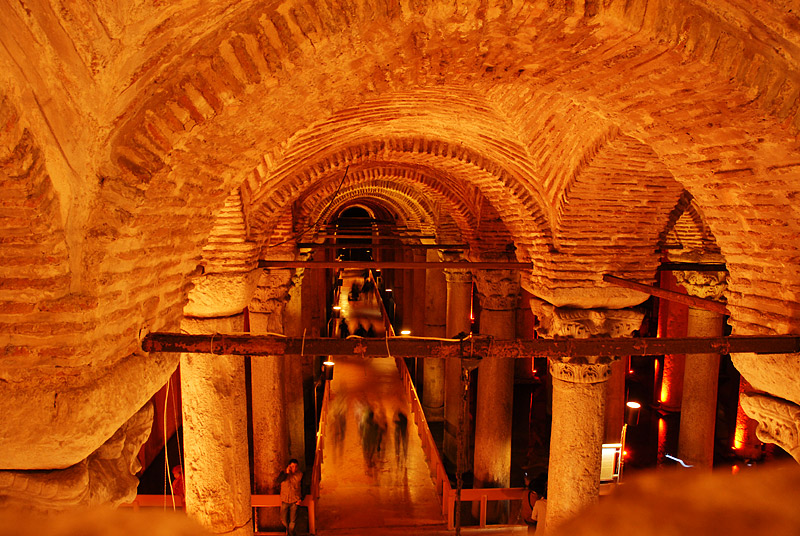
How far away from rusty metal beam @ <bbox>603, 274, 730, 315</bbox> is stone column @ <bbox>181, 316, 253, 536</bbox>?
335cm

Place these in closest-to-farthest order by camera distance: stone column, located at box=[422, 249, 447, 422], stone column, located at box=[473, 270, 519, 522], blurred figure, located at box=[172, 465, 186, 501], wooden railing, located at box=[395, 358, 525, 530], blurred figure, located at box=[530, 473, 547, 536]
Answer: blurred figure, located at box=[530, 473, 547, 536] → blurred figure, located at box=[172, 465, 186, 501] → wooden railing, located at box=[395, 358, 525, 530] → stone column, located at box=[473, 270, 519, 522] → stone column, located at box=[422, 249, 447, 422]

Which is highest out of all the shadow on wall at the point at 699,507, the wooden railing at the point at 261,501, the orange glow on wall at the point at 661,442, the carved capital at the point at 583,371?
the shadow on wall at the point at 699,507

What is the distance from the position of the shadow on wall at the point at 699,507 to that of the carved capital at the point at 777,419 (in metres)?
0.80

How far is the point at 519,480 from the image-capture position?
884 cm

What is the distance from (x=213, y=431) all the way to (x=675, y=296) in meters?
3.89

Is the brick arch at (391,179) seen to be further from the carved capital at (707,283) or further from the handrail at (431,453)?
the handrail at (431,453)

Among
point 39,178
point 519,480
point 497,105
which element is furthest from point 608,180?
point 519,480

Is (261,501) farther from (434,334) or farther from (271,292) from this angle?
(434,334)

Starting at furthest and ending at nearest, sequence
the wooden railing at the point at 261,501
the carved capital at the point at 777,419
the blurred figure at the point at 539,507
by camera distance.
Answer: the wooden railing at the point at 261,501 → the blurred figure at the point at 539,507 → the carved capital at the point at 777,419

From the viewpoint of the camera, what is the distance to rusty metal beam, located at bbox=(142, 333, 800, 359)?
2.80 meters

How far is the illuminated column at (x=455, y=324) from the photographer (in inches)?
372

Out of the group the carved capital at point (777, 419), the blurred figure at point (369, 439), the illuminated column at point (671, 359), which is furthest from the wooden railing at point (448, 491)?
the illuminated column at point (671, 359)

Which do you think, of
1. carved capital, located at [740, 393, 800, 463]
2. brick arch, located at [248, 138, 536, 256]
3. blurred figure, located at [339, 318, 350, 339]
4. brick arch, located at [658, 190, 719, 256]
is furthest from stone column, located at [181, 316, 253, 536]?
blurred figure, located at [339, 318, 350, 339]

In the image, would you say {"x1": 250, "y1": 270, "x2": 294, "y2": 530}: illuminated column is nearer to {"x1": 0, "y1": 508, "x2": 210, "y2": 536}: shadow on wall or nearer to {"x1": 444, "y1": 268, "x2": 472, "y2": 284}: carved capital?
{"x1": 444, "y1": 268, "x2": 472, "y2": 284}: carved capital
